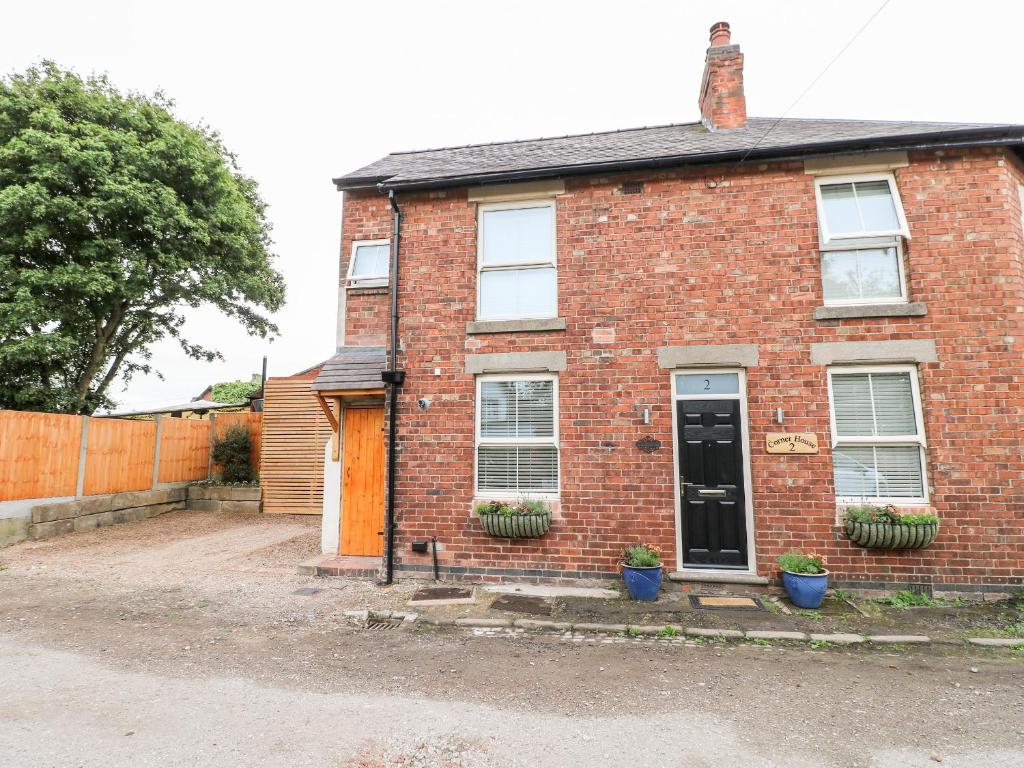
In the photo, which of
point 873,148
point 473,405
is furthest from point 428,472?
point 873,148

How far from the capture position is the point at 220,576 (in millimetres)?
7223

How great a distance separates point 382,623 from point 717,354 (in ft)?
16.9

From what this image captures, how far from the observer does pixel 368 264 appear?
8.41 meters

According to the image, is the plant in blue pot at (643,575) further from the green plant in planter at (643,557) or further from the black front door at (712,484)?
the black front door at (712,484)

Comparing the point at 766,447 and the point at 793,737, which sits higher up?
the point at 766,447

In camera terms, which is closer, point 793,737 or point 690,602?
point 793,737

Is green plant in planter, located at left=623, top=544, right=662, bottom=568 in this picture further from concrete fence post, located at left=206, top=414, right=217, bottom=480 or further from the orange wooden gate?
→ concrete fence post, located at left=206, top=414, right=217, bottom=480

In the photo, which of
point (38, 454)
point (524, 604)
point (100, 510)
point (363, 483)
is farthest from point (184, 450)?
point (524, 604)

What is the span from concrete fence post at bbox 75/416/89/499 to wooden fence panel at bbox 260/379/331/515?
3.60 meters

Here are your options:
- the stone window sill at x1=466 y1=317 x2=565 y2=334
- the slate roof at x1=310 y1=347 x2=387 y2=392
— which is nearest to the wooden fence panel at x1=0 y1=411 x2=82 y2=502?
the slate roof at x1=310 y1=347 x2=387 y2=392

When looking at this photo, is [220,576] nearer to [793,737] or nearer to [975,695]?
[793,737]

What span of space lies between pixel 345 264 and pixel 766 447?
7.14 metres

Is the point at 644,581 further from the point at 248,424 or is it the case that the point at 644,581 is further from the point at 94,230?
the point at 94,230

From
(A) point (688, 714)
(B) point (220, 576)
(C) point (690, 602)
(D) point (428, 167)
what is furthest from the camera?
(D) point (428, 167)
